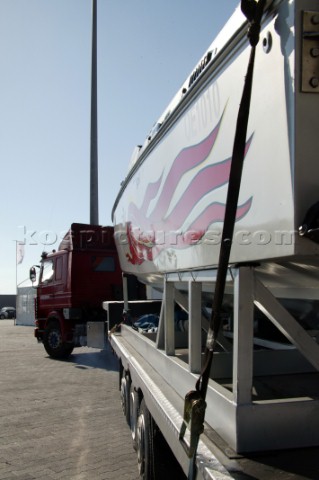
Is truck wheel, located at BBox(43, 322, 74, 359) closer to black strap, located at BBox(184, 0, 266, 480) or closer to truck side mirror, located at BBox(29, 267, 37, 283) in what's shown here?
truck side mirror, located at BBox(29, 267, 37, 283)

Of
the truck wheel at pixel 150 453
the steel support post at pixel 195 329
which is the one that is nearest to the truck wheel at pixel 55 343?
the truck wheel at pixel 150 453

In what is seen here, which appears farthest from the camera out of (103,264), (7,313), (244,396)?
(7,313)

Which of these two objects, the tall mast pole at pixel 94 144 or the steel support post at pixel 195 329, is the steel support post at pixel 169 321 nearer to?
the steel support post at pixel 195 329

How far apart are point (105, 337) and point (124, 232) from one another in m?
4.70

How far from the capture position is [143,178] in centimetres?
491

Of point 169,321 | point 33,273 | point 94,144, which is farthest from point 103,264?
point 169,321

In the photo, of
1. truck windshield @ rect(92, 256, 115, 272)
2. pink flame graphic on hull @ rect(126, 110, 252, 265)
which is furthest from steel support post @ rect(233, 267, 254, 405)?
truck windshield @ rect(92, 256, 115, 272)

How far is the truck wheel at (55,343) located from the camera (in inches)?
460

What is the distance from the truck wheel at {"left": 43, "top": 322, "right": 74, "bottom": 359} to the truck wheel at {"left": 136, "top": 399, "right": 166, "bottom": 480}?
8.00m

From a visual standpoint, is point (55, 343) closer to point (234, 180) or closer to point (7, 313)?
point (234, 180)

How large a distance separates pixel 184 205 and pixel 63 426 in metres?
3.67

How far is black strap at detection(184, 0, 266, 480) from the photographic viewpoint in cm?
196

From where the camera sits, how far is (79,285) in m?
11.5

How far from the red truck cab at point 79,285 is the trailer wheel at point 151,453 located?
7621 millimetres
